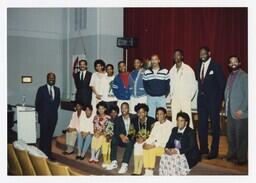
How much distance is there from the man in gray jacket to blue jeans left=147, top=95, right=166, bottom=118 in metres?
0.58

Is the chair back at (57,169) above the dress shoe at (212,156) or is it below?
below

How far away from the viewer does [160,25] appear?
416 cm

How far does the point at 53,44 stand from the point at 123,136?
1084mm

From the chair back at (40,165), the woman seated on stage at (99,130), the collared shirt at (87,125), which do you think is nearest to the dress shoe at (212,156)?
the woman seated on stage at (99,130)

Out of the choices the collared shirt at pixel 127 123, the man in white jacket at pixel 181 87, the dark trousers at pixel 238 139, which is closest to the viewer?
the dark trousers at pixel 238 139

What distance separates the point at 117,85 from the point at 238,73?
1099 millimetres

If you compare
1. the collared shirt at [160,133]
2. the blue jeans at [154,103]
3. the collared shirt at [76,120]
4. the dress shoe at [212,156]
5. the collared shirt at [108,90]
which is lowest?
the dress shoe at [212,156]

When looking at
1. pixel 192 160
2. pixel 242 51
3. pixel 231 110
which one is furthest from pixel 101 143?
pixel 242 51

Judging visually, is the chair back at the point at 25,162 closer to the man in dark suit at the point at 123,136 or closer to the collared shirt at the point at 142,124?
the man in dark suit at the point at 123,136

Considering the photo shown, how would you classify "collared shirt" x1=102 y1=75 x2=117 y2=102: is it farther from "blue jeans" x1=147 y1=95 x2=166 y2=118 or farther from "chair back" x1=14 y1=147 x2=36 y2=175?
"chair back" x1=14 y1=147 x2=36 y2=175

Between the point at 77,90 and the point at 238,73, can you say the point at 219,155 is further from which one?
the point at 77,90

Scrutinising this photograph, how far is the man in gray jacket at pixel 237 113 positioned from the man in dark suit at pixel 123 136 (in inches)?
34.6

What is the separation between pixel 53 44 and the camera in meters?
4.09

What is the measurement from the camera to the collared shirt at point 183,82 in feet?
12.8
